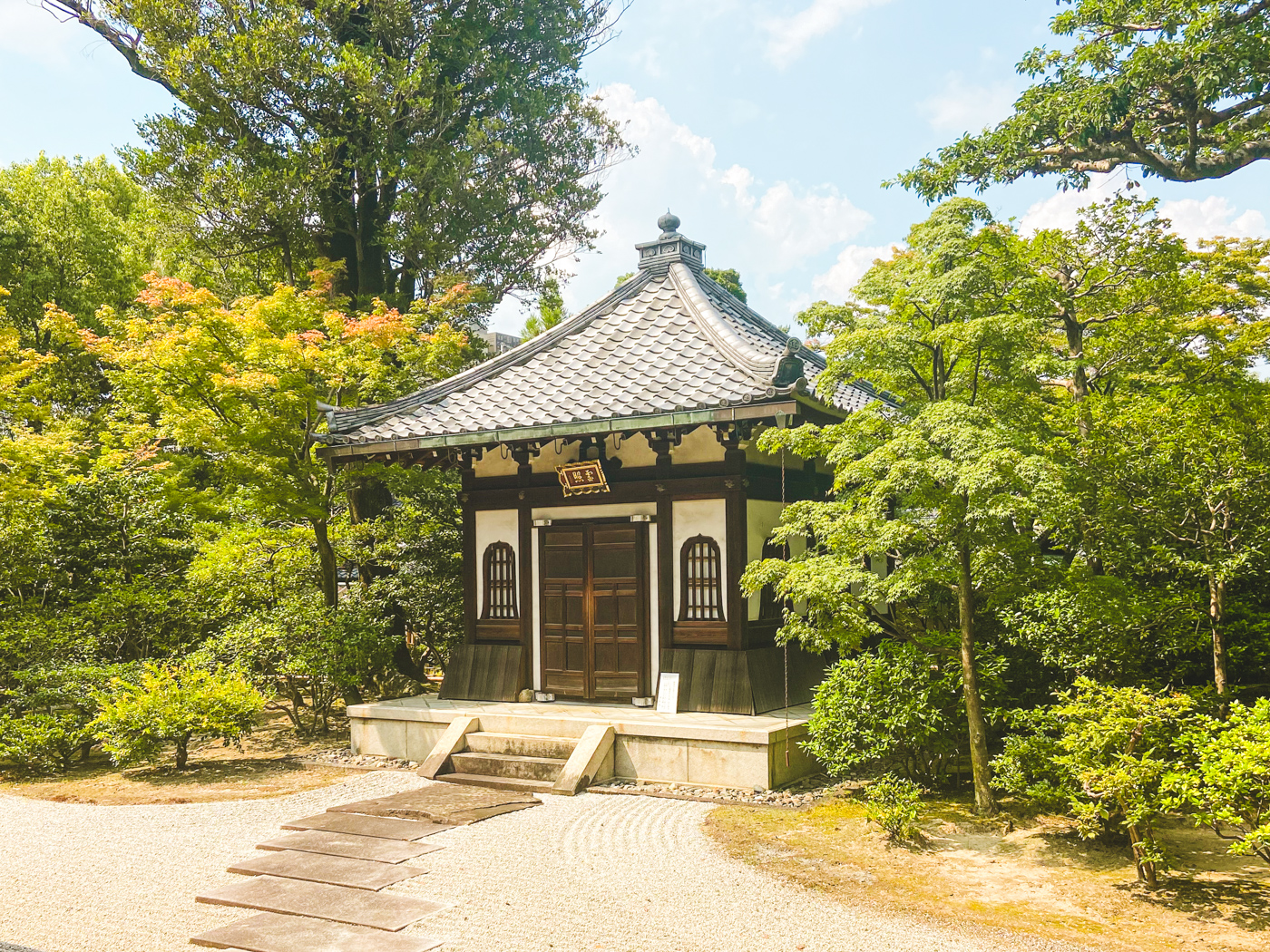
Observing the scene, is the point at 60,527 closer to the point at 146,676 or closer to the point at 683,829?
the point at 146,676

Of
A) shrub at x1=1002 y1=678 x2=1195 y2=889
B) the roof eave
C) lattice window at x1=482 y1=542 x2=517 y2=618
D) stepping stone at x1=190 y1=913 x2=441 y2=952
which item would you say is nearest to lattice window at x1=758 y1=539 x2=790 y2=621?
the roof eave

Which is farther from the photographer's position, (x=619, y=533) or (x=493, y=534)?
(x=493, y=534)

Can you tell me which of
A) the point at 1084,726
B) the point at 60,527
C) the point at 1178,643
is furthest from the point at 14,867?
the point at 1178,643

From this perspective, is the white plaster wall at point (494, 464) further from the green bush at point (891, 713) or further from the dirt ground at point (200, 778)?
the green bush at point (891, 713)

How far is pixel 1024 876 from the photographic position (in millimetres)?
6328

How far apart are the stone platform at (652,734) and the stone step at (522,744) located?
12cm

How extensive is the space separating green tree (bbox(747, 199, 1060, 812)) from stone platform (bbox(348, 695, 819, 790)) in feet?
4.85

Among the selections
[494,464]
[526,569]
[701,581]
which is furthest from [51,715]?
[701,581]

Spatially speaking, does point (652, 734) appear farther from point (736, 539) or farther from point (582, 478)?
point (582, 478)

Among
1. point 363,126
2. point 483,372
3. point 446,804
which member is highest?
point 363,126

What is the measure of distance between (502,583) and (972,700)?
20.2 ft

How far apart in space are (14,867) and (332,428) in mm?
5650

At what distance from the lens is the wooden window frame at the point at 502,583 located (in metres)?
11.5

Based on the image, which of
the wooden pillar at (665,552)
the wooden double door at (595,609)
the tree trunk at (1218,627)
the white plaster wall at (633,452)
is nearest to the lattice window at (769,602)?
the wooden pillar at (665,552)
